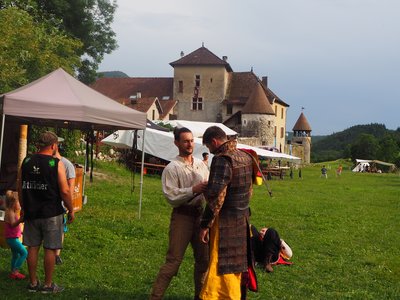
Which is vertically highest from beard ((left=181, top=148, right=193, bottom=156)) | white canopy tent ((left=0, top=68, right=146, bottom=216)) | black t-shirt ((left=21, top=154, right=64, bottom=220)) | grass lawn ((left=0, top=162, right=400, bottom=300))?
white canopy tent ((left=0, top=68, right=146, bottom=216))

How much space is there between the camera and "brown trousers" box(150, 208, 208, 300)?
15.9 ft

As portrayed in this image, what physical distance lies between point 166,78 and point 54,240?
62013 mm

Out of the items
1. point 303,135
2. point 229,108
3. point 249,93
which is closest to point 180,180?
point 249,93

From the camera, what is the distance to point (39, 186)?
517 centimetres

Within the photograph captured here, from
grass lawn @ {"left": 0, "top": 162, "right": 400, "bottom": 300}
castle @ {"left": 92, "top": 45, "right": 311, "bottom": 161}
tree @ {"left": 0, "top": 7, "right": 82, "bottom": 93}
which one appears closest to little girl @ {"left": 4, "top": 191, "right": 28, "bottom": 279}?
grass lawn @ {"left": 0, "top": 162, "right": 400, "bottom": 300}

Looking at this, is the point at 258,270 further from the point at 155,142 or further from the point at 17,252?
the point at 155,142

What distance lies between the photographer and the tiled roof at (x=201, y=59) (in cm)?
6107

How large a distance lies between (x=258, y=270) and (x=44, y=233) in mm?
2980

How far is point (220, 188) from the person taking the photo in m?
4.36

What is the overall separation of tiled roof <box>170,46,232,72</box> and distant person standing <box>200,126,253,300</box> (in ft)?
187

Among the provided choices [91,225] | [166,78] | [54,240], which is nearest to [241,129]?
[166,78]

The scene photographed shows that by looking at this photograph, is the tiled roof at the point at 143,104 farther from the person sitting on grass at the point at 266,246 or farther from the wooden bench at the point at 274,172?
the person sitting on grass at the point at 266,246

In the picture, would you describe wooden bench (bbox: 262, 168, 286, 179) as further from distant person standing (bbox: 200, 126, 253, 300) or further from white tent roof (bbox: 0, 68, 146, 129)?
distant person standing (bbox: 200, 126, 253, 300)

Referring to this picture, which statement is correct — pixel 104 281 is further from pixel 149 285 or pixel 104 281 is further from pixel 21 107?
pixel 21 107
